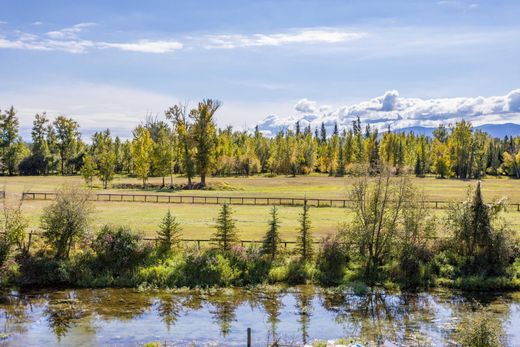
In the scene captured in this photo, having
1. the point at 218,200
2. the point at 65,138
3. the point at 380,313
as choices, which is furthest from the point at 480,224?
the point at 65,138

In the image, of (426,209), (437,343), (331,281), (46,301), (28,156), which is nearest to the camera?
(437,343)

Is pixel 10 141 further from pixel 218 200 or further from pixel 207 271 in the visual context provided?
pixel 207 271

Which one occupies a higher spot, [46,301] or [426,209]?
[426,209]

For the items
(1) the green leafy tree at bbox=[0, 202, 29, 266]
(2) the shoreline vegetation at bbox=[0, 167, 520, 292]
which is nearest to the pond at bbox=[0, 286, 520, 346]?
(2) the shoreline vegetation at bbox=[0, 167, 520, 292]

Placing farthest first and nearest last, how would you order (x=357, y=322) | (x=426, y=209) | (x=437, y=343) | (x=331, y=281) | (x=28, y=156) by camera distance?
(x=28, y=156)
(x=426, y=209)
(x=331, y=281)
(x=357, y=322)
(x=437, y=343)

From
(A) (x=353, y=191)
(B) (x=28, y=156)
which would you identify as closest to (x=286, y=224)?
(A) (x=353, y=191)

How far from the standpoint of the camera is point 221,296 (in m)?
37.1

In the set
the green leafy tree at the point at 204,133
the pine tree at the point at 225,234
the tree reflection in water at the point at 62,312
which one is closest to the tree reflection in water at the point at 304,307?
the pine tree at the point at 225,234

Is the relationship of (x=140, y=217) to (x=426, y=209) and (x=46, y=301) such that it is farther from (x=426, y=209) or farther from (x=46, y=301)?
(x=426, y=209)

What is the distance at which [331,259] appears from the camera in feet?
137

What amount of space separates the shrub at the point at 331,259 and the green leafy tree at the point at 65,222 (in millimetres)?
18920

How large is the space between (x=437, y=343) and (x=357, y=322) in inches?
208

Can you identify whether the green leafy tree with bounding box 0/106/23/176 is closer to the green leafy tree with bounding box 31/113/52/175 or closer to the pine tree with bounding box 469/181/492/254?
the green leafy tree with bounding box 31/113/52/175

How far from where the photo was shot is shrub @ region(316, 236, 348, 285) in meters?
40.9
